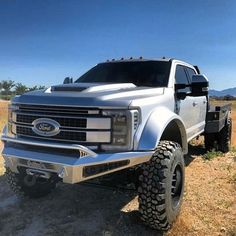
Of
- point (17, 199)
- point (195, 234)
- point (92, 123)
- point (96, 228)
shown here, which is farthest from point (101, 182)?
point (17, 199)

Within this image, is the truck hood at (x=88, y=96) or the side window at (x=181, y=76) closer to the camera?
the truck hood at (x=88, y=96)

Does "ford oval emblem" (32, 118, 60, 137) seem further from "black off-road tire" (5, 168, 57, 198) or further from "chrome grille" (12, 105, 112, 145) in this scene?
"black off-road tire" (5, 168, 57, 198)

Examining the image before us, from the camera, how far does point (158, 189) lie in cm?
413

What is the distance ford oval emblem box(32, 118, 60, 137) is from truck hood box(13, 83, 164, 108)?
7.8 inches

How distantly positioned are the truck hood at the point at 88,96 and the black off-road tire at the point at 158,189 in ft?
2.28

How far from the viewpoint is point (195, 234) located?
444 centimetres

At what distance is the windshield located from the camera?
5723mm

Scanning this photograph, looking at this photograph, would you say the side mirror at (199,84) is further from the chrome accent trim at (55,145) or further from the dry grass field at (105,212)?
the chrome accent trim at (55,145)

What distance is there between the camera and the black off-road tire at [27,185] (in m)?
5.28

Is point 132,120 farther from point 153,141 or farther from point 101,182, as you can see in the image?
point 101,182

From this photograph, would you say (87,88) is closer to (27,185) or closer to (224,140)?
(27,185)

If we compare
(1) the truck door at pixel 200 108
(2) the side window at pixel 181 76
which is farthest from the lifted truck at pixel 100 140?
(1) the truck door at pixel 200 108

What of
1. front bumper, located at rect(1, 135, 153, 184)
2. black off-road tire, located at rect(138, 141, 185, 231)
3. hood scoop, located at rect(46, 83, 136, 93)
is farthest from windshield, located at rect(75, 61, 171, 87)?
front bumper, located at rect(1, 135, 153, 184)

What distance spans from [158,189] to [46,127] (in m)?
1.38
